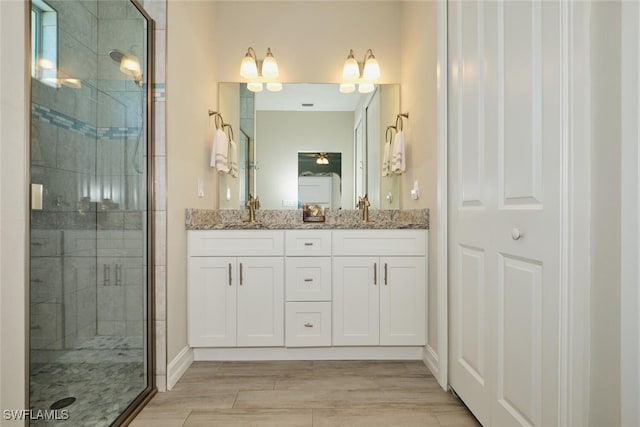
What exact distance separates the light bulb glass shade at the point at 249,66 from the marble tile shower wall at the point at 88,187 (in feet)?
3.39

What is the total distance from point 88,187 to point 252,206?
143cm

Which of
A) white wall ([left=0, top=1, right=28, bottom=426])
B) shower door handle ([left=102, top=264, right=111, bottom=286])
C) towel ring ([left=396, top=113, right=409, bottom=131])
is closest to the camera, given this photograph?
white wall ([left=0, top=1, right=28, bottom=426])

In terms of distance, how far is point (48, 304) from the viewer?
4.04ft

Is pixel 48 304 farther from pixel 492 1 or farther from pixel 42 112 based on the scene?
pixel 492 1

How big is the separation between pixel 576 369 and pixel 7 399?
1580 millimetres

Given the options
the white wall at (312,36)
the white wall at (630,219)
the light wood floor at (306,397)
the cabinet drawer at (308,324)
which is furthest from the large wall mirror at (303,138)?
the white wall at (630,219)

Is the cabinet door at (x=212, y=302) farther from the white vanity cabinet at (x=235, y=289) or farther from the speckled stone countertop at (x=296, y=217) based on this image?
the speckled stone countertop at (x=296, y=217)

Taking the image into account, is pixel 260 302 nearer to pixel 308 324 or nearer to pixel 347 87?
pixel 308 324

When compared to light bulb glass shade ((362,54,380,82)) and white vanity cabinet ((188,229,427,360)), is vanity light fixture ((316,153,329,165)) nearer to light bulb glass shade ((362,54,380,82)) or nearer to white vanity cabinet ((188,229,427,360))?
light bulb glass shade ((362,54,380,82))

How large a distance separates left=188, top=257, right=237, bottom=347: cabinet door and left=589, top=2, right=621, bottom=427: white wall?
180 cm

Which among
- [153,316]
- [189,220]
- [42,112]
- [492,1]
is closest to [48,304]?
[42,112]

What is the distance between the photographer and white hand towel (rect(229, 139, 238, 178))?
2.89 metres

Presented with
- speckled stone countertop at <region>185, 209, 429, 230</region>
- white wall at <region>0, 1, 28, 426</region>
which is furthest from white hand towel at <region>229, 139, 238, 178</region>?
white wall at <region>0, 1, 28, 426</region>

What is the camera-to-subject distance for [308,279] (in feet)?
7.66
